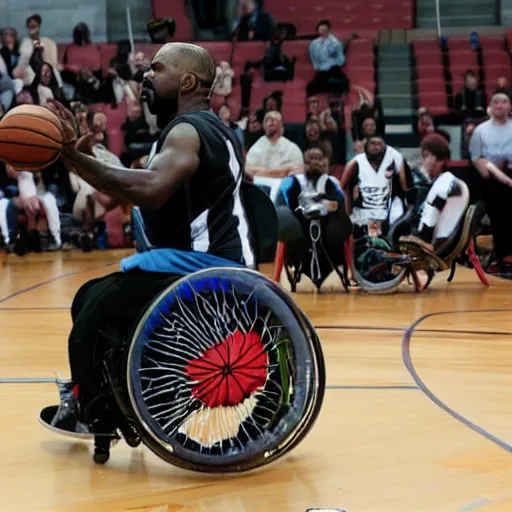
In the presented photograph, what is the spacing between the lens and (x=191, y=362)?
10.6 ft

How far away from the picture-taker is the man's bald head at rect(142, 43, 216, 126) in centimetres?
350

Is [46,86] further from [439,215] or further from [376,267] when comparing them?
[439,215]

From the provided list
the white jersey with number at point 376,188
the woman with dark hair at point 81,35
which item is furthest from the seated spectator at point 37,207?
the white jersey with number at point 376,188

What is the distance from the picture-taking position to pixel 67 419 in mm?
3500

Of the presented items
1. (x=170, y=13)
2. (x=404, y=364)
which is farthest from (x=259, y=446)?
(x=170, y=13)

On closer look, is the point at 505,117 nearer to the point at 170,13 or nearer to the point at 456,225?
the point at 456,225

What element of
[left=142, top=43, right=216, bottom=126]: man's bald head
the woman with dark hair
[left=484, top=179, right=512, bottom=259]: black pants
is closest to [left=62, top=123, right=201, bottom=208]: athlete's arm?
[left=142, top=43, right=216, bottom=126]: man's bald head

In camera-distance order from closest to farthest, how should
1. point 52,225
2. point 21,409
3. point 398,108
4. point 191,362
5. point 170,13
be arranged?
point 191,362, point 21,409, point 52,225, point 398,108, point 170,13

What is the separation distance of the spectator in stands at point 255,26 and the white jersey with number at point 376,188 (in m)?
6.84

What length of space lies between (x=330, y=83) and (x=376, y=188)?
20.3 ft

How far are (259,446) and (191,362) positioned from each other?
0.98 feet

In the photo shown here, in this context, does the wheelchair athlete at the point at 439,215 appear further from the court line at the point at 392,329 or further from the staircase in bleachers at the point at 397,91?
the staircase in bleachers at the point at 397,91

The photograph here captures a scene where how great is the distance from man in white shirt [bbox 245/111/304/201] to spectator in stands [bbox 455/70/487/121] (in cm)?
399

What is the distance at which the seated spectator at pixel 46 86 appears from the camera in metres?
13.8
